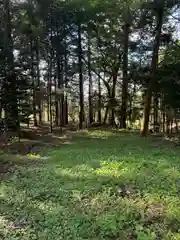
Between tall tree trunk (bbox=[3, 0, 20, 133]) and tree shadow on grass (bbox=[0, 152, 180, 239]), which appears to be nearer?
tree shadow on grass (bbox=[0, 152, 180, 239])

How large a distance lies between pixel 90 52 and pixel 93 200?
52.8 feet

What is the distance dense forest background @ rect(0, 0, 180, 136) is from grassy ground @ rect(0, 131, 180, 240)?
216 inches

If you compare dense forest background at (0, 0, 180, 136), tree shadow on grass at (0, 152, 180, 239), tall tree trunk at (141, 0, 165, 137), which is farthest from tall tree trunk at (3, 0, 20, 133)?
tree shadow on grass at (0, 152, 180, 239)

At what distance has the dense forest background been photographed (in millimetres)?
12266

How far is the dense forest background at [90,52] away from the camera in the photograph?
1227 cm

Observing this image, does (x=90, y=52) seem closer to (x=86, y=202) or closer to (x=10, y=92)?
(x=10, y=92)

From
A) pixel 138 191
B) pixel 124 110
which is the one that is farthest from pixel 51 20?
pixel 138 191

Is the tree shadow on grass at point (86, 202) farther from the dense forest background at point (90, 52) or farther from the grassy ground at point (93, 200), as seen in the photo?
the dense forest background at point (90, 52)

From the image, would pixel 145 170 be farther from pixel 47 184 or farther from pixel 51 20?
pixel 51 20

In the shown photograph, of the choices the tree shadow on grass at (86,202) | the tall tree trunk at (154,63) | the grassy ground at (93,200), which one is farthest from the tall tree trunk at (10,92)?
the tree shadow on grass at (86,202)

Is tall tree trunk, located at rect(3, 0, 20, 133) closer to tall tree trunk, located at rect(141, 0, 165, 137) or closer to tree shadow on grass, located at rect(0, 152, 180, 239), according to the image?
tall tree trunk, located at rect(141, 0, 165, 137)

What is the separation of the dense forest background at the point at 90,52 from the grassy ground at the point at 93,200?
5.49 m

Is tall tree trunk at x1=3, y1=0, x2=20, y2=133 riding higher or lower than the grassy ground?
higher

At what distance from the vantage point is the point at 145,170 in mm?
6410
